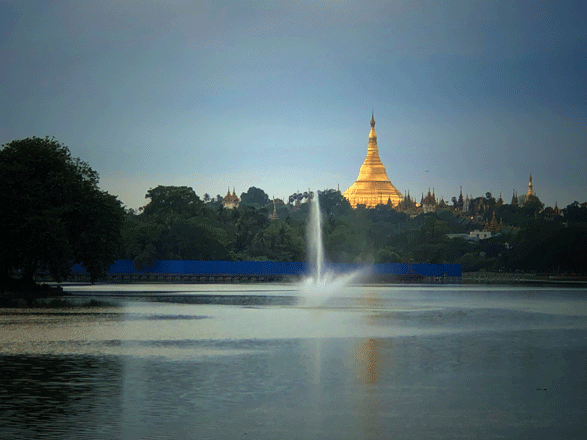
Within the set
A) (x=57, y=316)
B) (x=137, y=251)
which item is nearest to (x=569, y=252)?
(x=137, y=251)

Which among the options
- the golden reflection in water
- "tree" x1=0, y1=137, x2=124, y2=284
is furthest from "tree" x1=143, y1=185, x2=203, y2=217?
the golden reflection in water

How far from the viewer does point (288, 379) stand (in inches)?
864

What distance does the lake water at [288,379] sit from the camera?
1594 centimetres

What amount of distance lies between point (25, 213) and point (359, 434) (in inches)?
1823

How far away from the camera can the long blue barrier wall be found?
125125 millimetres

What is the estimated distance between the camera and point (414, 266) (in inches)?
6176

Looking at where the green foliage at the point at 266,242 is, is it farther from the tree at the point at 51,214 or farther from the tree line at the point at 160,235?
the tree at the point at 51,214

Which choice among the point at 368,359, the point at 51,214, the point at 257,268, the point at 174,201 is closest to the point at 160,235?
the point at 257,268

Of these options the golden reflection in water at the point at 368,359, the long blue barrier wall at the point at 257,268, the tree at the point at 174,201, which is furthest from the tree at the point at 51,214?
the tree at the point at 174,201

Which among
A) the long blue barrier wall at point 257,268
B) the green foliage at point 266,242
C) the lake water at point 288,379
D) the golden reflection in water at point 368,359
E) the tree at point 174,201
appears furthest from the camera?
the tree at point 174,201

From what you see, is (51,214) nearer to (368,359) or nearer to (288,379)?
(368,359)

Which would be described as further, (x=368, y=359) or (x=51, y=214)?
(x=51, y=214)

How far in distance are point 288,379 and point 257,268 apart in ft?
372

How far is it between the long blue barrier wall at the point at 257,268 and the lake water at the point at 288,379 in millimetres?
Answer: 83551
